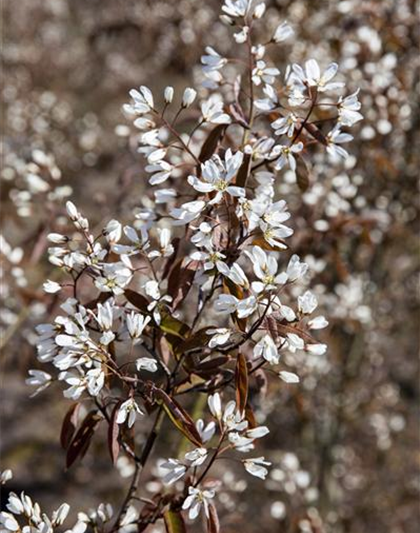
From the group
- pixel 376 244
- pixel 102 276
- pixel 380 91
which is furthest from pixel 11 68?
pixel 102 276

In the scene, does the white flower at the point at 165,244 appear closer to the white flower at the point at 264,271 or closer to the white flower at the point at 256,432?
the white flower at the point at 264,271

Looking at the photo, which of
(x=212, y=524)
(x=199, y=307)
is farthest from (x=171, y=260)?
(x=212, y=524)

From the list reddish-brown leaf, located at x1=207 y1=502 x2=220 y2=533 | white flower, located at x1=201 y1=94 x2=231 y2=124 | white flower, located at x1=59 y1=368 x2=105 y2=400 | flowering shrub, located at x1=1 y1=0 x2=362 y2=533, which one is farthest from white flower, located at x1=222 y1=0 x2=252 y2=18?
reddish-brown leaf, located at x1=207 y1=502 x2=220 y2=533

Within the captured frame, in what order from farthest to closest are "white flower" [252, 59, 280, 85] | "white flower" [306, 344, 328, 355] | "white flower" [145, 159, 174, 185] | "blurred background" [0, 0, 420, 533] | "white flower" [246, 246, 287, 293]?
1. "blurred background" [0, 0, 420, 533]
2. "white flower" [252, 59, 280, 85]
3. "white flower" [145, 159, 174, 185]
4. "white flower" [306, 344, 328, 355]
5. "white flower" [246, 246, 287, 293]

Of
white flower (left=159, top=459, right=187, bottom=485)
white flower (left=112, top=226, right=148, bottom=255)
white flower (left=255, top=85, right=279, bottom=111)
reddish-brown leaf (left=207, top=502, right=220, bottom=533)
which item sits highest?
white flower (left=255, top=85, right=279, bottom=111)

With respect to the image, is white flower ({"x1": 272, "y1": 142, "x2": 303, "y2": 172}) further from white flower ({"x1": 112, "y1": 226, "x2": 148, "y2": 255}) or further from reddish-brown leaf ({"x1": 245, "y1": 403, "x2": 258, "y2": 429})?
reddish-brown leaf ({"x1": 245, "y1": 403, "x2": 258, "y2": 429})

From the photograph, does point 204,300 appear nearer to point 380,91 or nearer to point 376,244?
point 380,91

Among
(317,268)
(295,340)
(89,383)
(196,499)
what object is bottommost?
(317,268)

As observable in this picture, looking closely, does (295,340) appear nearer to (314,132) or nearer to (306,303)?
(306,303)
